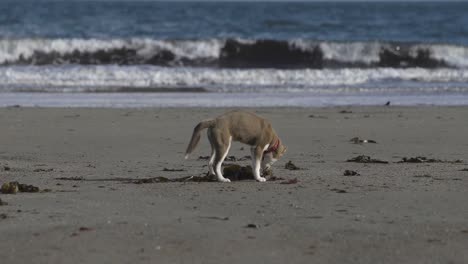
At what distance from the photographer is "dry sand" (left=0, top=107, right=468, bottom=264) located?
18.7 ft

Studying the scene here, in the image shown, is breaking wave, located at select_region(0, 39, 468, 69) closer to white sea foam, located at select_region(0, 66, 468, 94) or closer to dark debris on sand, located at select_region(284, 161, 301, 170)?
white sea foam, located at select_region(0, 66, 468, 94)

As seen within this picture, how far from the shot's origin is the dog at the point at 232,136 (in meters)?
8.31

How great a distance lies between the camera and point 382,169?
927cm

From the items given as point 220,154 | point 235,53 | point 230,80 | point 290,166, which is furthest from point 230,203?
point 235,53

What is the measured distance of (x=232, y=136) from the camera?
8.38 metres

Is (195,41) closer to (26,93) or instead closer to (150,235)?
(26,93)

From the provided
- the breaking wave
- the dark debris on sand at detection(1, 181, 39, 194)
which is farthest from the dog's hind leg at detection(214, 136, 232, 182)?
the breaking wave

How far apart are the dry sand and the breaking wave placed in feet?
56.5

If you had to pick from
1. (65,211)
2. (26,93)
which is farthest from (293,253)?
(26,93)

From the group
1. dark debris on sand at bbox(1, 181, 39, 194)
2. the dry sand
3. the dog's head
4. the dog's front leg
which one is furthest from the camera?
the dog's head

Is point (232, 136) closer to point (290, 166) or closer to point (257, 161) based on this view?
point (257, 161)

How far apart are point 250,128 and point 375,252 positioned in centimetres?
291

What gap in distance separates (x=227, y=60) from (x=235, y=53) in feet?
4.12

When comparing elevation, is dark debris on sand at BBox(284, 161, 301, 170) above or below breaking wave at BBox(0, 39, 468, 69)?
above
